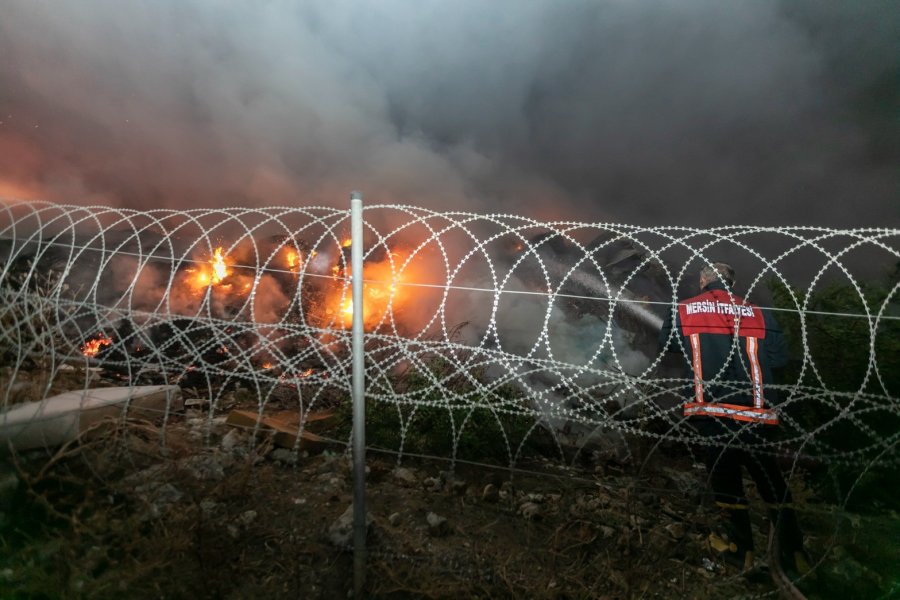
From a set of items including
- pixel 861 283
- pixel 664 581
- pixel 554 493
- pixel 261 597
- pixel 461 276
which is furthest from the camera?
pixel 461 276

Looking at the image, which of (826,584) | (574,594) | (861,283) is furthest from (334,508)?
(861,283)

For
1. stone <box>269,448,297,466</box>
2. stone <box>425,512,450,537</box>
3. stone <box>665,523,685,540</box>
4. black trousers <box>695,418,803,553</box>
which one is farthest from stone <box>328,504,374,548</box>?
black trousers <box>695,418,803,553</box>

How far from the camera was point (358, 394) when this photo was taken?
102 inches

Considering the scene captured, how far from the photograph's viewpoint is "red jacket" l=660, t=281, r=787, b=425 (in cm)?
350

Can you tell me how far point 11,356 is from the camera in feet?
13.8

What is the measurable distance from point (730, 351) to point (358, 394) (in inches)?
104

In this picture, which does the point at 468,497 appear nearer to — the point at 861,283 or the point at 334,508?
the point at 334,508

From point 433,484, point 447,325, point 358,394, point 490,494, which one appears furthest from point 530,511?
point 447,325

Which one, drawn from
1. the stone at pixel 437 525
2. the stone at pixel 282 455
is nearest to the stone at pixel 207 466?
the stone at pixel 282 455

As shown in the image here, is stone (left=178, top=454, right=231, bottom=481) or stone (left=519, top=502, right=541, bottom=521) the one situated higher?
stone (left=178, top=454, right=231, bottom=481)

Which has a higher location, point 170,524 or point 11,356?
point 11,356

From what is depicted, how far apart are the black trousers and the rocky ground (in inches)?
8.3

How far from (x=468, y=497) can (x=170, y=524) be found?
2.29 metres

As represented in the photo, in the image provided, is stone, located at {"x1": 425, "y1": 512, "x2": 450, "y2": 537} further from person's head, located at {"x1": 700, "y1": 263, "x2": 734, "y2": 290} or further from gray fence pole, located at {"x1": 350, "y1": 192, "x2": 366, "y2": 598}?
person's head, located at {"x1": 700, "y1": 263, "x2": 734, "y2": 290}
